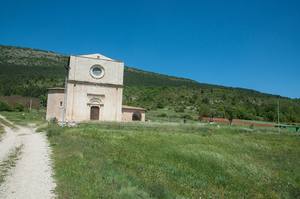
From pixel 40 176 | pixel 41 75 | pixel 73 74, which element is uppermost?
pixel 41 75

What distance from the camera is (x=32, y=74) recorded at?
8725cm

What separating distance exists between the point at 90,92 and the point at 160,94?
181ft

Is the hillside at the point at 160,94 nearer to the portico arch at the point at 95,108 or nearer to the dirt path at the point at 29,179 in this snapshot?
the portico arch at the point at 95,108

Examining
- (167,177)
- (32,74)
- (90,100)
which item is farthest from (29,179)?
(32,74)

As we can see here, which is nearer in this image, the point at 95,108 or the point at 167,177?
the point at 167,177

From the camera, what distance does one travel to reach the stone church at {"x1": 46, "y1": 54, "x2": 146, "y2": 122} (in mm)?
24375

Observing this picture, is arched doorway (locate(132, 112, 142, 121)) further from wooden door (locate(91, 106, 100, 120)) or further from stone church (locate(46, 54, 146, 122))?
wooden door (locate(91, 106, 100, 120))

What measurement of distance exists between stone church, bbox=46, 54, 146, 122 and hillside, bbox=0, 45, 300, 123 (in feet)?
88.1


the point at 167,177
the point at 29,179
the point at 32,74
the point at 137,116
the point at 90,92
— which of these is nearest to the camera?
the point at 29,179

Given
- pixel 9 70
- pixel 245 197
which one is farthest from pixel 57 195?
pixel 9 70

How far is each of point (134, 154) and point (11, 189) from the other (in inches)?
172

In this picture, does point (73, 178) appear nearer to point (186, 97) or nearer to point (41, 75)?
point (186, 97)

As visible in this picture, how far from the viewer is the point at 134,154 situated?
7938 millimetres

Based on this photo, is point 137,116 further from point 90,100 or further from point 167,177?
point 167,177
